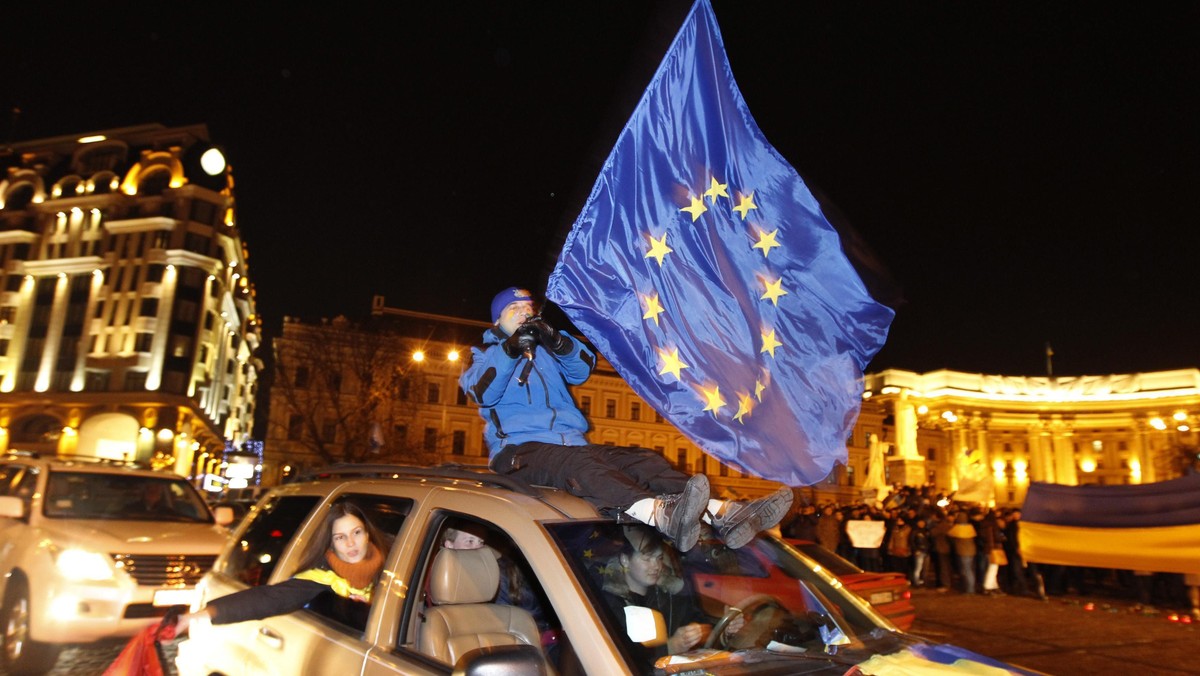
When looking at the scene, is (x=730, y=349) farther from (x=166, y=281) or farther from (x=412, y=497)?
(x=166, y=281)

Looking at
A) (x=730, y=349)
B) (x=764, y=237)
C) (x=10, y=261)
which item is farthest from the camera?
(x=10, y=261)

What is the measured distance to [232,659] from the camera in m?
3.54

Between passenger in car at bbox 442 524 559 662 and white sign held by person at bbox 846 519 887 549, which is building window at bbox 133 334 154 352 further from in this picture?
passenger in car at bbox 442 524 559 662

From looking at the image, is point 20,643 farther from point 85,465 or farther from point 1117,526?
point 1117,526

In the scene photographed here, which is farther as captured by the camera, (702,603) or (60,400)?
(60,400)

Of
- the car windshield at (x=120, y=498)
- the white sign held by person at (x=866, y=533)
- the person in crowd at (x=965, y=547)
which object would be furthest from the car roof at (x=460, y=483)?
the person in crowd at (x=965, y=547)

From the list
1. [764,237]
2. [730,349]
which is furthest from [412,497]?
[764,237]

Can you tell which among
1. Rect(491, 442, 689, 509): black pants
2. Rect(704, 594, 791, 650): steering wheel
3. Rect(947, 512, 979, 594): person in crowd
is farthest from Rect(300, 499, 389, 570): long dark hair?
Rect(947, 512, 979, 594): person in crowd

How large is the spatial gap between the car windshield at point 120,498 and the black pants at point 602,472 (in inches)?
260

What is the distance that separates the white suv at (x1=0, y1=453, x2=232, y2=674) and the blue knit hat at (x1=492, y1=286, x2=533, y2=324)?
12.6 ft

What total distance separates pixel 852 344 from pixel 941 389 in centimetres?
9726

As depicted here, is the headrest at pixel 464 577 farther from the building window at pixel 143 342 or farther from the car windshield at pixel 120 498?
the building window at pixel 143 342

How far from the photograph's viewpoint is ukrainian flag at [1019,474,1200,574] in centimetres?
1319

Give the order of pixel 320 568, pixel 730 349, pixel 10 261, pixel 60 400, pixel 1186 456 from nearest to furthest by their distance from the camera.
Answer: pixel 320 568 < pixel 730 349 < pixel 1186 456 < pixel 60 400 < pixel 10 261
